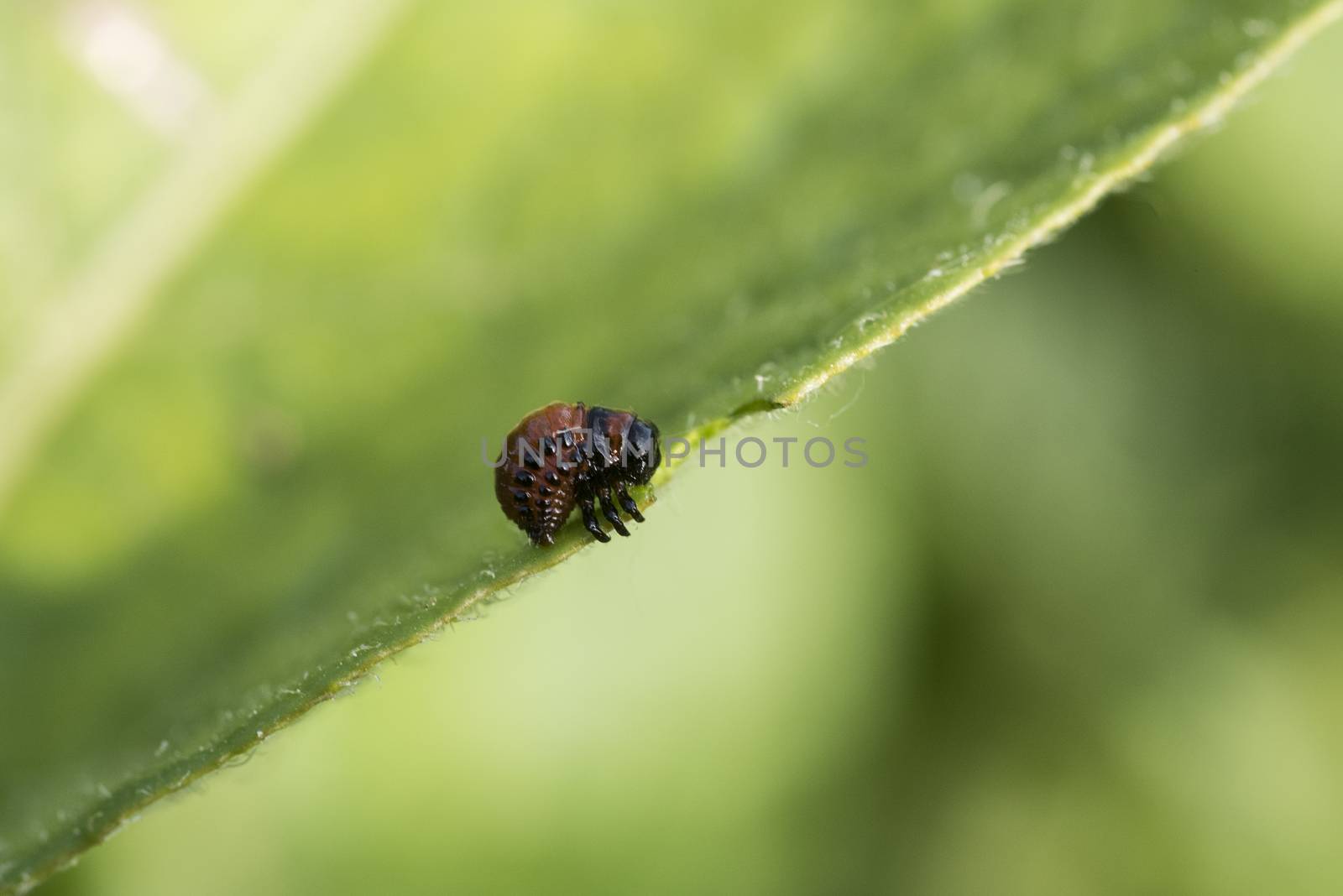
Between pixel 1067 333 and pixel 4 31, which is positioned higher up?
pixel 4 31

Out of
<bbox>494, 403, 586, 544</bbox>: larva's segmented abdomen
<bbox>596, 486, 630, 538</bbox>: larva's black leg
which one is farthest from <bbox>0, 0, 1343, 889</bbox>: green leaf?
<bbox>596, 486, 630, 538</bbox>: larva's black leg

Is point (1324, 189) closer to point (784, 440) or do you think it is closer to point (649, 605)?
point (784, 440)

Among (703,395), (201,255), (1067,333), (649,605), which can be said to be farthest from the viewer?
(1067,333)

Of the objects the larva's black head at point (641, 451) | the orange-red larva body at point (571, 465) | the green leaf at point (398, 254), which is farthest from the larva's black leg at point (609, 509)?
the green leaf at point (398, 254)

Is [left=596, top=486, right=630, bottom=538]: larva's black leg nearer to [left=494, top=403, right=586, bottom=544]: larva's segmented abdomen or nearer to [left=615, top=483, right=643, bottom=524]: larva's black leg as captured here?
[left=615, top=483, right=643, bottom=524]: larva's black leg

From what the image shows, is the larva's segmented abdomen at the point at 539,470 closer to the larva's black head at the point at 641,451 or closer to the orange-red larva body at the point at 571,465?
the orange-red larva body at the point at 571,465

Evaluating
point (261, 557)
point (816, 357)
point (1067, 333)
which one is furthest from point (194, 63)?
point (1067, 333)
